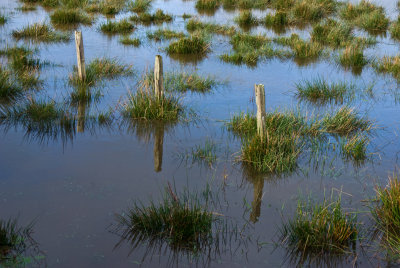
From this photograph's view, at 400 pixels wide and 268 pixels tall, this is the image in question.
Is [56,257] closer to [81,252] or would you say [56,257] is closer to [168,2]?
[81,252]

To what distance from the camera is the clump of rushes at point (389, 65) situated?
521 inches

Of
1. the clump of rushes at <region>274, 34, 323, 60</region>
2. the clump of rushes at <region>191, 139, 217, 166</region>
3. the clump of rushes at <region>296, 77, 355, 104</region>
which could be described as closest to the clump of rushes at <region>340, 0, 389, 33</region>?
the clump of rushes at <region>274, 34, 323, 60</region>

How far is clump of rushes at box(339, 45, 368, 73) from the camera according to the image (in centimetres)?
1406

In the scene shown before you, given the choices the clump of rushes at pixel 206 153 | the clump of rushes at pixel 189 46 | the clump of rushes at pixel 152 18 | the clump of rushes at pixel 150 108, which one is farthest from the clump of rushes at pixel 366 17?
the clump of rushes at pixel 206 153

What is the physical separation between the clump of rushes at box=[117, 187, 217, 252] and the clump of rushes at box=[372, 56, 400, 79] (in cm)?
934

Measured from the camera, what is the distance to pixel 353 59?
14.1m

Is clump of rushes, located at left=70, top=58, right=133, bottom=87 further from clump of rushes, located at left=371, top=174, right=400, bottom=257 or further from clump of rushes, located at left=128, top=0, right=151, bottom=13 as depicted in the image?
clump of rushes, located at left=128, top=0, right=151, bottom=13

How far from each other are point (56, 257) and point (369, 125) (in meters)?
6.73

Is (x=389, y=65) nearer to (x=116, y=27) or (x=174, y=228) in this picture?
(x=116, y=27)

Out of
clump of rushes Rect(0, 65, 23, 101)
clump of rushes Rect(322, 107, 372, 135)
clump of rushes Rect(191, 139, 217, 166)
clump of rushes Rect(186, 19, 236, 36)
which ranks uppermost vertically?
clump of rushes Rect(186, 19, 236, 36)

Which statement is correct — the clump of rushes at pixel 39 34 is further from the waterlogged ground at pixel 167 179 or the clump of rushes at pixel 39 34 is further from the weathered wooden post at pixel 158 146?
the weathered wooden post at pixel 158 146

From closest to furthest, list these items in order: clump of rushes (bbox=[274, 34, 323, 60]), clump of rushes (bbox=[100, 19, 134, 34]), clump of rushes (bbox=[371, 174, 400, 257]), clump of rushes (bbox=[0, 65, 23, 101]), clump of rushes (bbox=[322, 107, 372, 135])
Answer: clump of rushes (bbox=[371, 174, 400, 257]), clump of rushes (bbox=[322, 107, 372, 135]), clump of rushes (bbox=[0, 65, 23, 101]), clump of rushes (bbox=[274, 34, 323, 60]), clump of rushes (bbox=[100, 19, 134, 34])

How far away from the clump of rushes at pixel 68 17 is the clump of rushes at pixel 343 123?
42.0 ft

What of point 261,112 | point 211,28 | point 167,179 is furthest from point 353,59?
point 167,179
